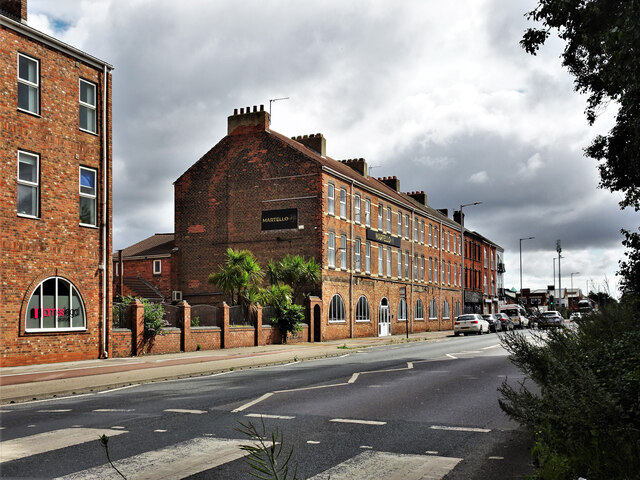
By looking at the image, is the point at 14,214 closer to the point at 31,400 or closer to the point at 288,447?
the point at 31,400

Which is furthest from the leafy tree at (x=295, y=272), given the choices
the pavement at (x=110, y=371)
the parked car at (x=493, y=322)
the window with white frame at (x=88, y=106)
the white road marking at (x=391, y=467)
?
the white road marking at (x=391, y=467)

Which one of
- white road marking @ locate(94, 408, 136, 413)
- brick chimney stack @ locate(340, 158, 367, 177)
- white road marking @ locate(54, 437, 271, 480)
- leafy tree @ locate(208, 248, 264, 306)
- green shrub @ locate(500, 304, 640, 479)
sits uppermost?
brick chimney stack @ locate(340, 158, 367, 177)

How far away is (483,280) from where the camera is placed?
77.7 metres

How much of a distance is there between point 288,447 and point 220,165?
35704 mm

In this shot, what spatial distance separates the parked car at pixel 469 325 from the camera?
4519 centimetres

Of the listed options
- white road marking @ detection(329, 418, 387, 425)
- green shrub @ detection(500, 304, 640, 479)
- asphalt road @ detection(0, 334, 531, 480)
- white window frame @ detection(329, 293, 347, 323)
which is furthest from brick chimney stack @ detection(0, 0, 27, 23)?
white window frame @ detection(329, 293, 347, 323)

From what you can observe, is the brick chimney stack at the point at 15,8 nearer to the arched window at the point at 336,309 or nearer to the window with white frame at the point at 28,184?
the window with white frame at the point at 28,184

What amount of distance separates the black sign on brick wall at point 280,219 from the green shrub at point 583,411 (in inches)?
1254

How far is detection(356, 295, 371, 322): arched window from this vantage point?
42797 millimetres

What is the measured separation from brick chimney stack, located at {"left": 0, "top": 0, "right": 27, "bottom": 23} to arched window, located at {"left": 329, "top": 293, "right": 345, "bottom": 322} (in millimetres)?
23042

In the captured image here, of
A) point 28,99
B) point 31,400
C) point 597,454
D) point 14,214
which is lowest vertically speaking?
point 31,400

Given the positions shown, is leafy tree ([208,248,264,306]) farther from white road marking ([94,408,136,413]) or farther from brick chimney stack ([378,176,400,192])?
brick chimney stack ([378,176,400,192])

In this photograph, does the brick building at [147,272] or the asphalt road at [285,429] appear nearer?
the asphalt road at [285,429]

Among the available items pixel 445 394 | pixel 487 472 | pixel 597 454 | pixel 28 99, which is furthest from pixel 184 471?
pixel 28 99
